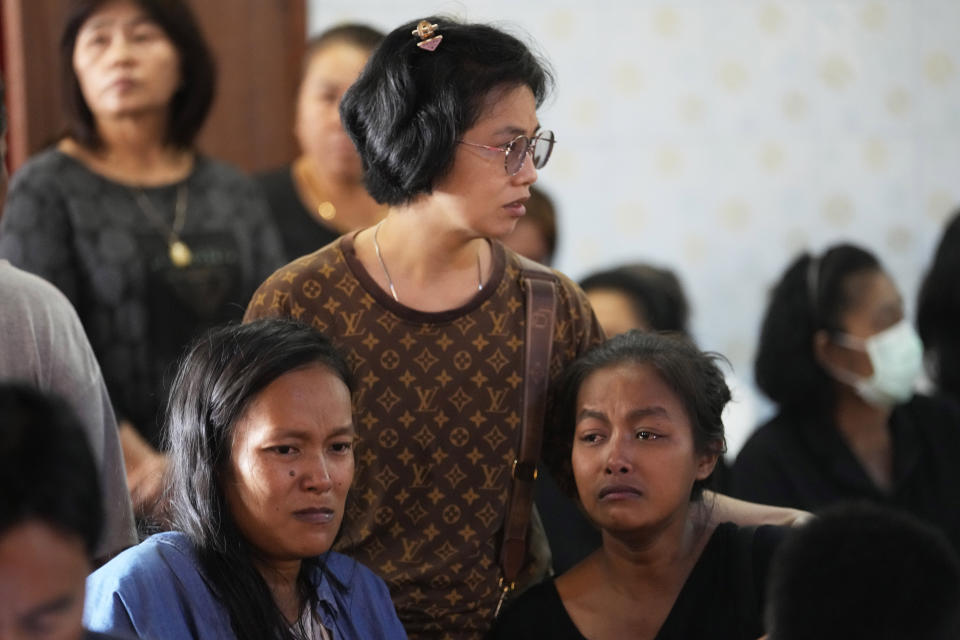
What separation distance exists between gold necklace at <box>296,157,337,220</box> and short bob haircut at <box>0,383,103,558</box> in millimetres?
2561

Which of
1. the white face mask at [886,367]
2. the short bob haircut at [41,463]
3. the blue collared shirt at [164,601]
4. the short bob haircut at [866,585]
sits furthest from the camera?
the white face mask at [886,367]

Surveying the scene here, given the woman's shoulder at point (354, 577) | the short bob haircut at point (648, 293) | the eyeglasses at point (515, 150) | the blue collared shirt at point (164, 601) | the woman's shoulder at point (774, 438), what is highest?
the eyeglasses at point (515, 150)

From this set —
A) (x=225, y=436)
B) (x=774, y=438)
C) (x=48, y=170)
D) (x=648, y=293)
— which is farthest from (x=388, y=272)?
(x=774, y=438)

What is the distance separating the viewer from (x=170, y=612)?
2.16m

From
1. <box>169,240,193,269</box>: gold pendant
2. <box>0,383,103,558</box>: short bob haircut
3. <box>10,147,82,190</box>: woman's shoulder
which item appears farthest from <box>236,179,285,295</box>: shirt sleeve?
<box>0,383,103,558</box>: short bob haircut

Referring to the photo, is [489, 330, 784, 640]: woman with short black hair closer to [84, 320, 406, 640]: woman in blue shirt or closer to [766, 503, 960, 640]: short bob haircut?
[84, 320, 406, 640]: woman in blue shirt

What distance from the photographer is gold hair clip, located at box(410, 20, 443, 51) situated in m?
2.64

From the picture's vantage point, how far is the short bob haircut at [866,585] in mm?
1706

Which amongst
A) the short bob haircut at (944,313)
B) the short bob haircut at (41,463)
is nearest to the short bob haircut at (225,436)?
the short bob haircut at (41,463)

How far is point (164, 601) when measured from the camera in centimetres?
217

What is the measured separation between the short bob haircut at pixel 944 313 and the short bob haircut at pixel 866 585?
10.5 feet

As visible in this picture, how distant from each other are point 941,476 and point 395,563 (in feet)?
7.03

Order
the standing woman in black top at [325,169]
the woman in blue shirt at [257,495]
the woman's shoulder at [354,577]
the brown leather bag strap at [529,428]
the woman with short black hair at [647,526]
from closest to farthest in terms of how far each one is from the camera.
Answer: the woman in blue shirt at [257,495]
the woman's shoulder at [354,577]
the woman with short black hair at [647,526]
the brown leather bag strap at [529,428]
the standing woman in black top at [325,169]

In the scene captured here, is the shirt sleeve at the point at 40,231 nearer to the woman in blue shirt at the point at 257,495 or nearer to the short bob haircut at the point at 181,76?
the short bob haircut at the point at 181,76
